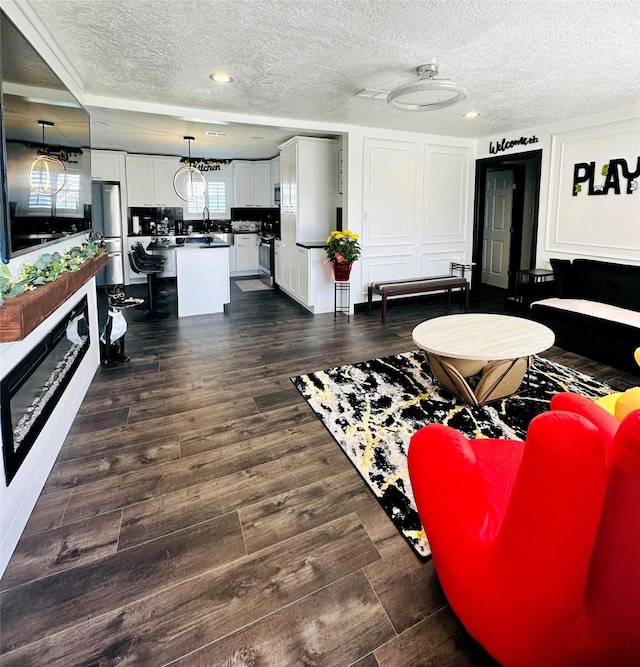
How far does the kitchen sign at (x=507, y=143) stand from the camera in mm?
5590

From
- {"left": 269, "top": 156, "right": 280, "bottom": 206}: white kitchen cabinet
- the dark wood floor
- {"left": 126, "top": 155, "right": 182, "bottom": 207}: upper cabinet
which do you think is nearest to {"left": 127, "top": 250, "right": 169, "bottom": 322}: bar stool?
the dark wood floor

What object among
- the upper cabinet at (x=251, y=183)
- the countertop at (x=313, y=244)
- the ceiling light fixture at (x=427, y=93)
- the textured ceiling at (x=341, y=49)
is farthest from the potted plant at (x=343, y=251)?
the upper cabinet at (x=251, y=183)

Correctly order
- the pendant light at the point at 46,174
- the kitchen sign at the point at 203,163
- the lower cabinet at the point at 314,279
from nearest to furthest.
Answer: the pendant light at the point at 46,174 < the lower cabinet at the point at 314,279 < the kitchen sign at the point at 203,163

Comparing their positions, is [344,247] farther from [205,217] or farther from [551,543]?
[551,543]

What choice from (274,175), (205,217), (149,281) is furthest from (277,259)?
(149,281)

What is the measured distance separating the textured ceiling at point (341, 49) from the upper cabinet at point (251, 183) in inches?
175

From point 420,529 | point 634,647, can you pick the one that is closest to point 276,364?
point 420,529

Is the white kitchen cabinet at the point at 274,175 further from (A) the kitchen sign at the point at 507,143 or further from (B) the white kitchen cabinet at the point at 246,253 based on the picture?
(A) the kitchen sign at the point at 507,143

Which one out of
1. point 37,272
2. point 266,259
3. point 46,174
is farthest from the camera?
point 266,259

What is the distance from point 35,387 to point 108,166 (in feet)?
21.6

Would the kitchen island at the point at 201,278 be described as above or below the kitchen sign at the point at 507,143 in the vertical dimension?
below

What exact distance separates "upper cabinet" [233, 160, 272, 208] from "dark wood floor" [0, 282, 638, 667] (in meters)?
6.51

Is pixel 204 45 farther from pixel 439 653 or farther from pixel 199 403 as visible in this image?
pixel 439 653

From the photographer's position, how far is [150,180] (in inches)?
320
